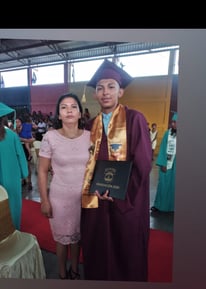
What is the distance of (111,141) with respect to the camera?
144 centimetres

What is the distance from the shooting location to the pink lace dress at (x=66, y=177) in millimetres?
1411

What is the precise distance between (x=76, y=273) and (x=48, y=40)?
4.78 feet

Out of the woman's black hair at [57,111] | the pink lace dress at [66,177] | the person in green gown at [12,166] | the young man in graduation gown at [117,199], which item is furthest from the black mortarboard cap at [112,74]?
the person in green gown at [12,166]

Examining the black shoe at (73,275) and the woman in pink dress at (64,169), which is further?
the black shoe at (73,275)

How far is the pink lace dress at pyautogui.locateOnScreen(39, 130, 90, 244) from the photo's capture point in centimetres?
141

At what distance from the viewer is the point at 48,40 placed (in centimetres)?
144

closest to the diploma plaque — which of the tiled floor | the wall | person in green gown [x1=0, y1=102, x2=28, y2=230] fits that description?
the tiled floor

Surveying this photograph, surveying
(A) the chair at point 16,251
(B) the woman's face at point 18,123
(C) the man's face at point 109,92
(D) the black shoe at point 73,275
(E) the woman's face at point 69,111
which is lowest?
(D) the black shoe at point 73,275

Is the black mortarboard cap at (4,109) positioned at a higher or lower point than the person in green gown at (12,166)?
higher

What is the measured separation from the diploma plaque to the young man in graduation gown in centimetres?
2

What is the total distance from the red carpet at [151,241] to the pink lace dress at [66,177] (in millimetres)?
75

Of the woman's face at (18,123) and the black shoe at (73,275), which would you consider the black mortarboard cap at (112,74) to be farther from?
the black shoe at (73,275)

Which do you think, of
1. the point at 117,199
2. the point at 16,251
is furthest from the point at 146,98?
the point at 16,251
